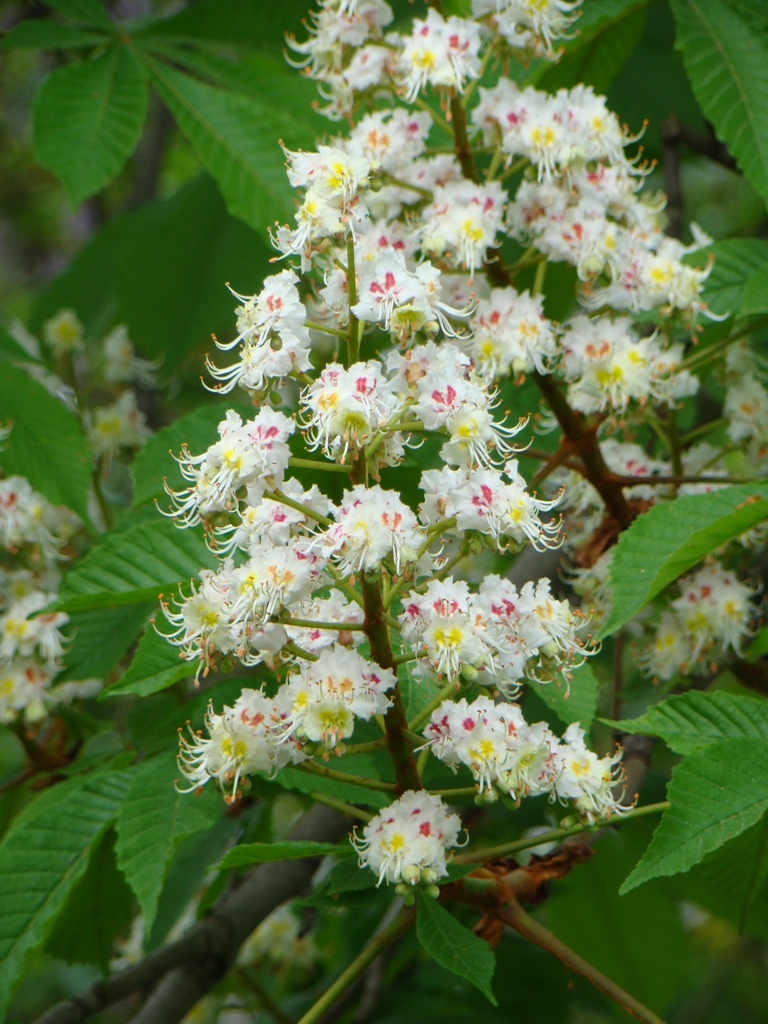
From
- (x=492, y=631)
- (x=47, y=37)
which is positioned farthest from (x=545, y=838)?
(x=47, y=37)

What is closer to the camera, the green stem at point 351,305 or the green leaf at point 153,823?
the green stem at point 351,305

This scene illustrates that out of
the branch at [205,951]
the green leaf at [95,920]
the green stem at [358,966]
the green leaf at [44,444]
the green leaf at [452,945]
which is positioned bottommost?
the branch at [205,951]

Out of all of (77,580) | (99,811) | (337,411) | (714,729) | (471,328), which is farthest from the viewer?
(471,328)

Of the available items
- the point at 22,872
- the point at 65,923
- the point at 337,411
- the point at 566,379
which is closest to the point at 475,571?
the point at 566,379

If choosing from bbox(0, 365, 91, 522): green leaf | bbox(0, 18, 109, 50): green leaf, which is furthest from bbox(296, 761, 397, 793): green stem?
bbox(0, 18, 109, 50): green leaf

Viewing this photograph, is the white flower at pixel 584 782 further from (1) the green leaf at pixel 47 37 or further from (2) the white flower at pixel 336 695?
(1) the green leaf at pixel 47 37

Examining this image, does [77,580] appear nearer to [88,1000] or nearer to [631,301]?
[88,1000]

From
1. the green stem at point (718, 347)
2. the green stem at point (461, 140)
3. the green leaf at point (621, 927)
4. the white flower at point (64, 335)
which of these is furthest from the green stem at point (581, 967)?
the white flower at point (64, 335)

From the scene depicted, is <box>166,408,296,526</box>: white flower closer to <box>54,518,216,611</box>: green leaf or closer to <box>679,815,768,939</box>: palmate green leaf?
<box>54,518,216,611</box>: green leaf
